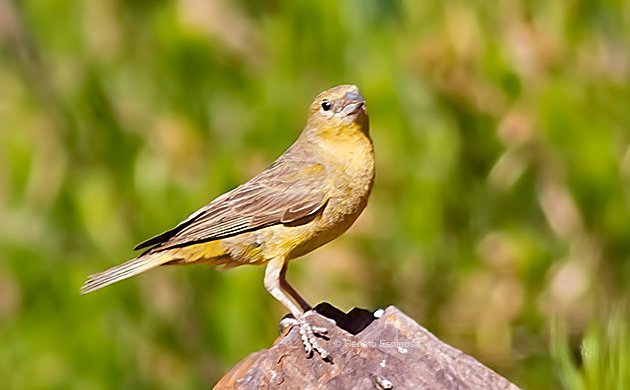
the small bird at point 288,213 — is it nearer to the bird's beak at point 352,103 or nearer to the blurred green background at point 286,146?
the bird's beak at point 352,103

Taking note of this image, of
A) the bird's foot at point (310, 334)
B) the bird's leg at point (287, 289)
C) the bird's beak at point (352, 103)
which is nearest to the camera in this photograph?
the bird's foot at point (310, 334)

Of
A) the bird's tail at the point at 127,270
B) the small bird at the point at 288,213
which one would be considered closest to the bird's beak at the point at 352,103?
the small bird at the point at 288,213

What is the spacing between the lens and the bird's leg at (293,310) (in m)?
4.36

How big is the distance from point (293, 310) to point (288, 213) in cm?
48

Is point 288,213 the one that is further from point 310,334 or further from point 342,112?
point 310,334

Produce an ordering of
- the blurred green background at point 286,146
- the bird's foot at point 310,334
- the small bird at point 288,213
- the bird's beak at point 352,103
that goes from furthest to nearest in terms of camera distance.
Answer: the blurred green background at point 286,146 → the bird's beak at point 352,103 → the small bird at point 288,213 → the bird's foot at point 310,334

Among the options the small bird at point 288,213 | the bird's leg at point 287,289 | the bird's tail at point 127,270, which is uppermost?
the bird's tail at point 127,270

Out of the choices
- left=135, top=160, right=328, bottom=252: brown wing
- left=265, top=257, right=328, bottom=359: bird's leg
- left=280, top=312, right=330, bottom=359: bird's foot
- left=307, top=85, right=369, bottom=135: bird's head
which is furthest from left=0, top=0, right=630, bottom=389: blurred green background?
left=280, top=312, right=330, bottom=359: bird's foot

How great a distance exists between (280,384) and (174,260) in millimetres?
1387

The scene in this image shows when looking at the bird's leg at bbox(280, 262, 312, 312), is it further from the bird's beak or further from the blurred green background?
the blurred green background

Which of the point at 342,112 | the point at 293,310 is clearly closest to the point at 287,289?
the point at 293,310

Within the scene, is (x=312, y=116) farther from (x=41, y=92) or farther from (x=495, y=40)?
(x=41, y=92)

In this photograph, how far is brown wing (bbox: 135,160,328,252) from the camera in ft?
17.9

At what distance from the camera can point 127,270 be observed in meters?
5.48
